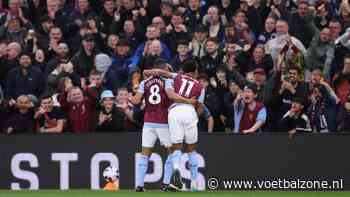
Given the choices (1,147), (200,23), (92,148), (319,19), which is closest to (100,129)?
(92,148)

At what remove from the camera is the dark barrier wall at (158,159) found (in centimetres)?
2152

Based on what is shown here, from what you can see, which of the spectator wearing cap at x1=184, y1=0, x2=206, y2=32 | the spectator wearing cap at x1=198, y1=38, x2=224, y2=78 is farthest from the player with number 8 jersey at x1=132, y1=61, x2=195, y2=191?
the spectator wearing cap at x1=184, y1=0, x2=206, y2=32

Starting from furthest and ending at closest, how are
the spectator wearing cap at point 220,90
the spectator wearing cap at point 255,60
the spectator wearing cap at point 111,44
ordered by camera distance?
the spectator wearing cap at point 111,44
the spectator wearing cap at point 255,60
the spectator wearing cap at point 220,90

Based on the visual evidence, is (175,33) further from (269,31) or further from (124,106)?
(124,106)

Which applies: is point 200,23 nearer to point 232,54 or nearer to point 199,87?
point 232,54

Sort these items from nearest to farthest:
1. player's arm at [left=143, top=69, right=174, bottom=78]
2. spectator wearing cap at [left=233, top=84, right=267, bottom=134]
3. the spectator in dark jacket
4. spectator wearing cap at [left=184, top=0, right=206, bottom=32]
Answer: player's arm at [left=143, top=69, right=174, bottom=78] → the spectator in dark jacket → spectator wearing cap at [left=233, top=84, right=267, bottom=134] → spectator wearing cap at [left=184, top=0, right=206, bottom=32]

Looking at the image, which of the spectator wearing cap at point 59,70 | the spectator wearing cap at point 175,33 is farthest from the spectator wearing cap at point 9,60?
the spectator wearing cap at point 175,33

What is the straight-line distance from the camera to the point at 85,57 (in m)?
24.1

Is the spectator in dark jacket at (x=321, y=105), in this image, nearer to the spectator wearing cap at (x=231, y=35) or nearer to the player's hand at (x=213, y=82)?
the player's hand at (x=213, y=82)

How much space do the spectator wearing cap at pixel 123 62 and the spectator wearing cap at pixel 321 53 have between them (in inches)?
142

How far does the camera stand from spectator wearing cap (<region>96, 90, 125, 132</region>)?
71.8 feet

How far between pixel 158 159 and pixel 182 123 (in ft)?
11.2

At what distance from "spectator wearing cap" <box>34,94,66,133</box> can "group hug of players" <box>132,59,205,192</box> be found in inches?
142

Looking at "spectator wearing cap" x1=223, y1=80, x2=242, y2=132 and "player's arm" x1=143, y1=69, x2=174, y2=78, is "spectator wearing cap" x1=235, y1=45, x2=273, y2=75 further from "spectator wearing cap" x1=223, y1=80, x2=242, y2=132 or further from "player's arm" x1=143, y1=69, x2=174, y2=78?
"player's arm" x1=143, y1=69, x2=174, y2=78
